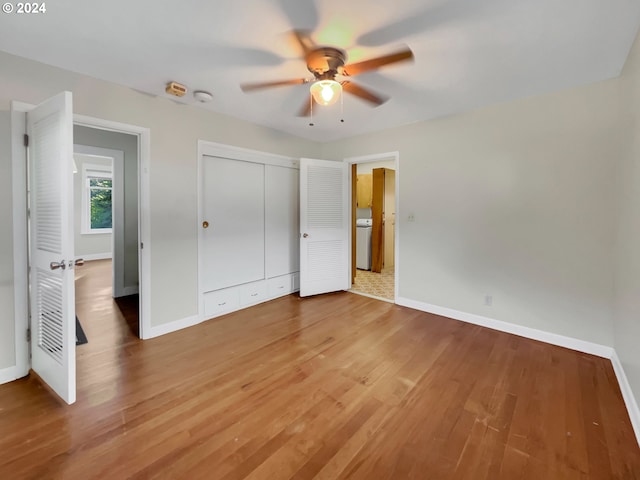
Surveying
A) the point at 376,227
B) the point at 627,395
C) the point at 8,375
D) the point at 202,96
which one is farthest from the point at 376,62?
the point at 376,227

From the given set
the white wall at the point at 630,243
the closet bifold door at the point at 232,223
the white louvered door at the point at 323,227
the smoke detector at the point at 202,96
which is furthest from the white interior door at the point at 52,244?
the white wall at the point at 630,243

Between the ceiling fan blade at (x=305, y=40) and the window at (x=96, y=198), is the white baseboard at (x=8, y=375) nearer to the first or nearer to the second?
the ceiling fan blade at (x=305, y=40)

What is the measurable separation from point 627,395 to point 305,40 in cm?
311

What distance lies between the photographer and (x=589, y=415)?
1744 mm

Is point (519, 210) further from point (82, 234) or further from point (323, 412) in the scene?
point (82, 234)

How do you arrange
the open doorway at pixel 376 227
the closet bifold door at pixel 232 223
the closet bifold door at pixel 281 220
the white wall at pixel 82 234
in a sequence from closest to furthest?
the closet bifold door at pixel 232 223 < the closet bifold door at pixel 281 220 < the open doorway at pixel 376 227 < the white wall at pixel 82 234

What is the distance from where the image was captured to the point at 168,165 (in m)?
2.87

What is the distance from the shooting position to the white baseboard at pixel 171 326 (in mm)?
2799

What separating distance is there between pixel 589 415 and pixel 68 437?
9.96 ft

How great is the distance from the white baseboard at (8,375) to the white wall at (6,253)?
0.08ft

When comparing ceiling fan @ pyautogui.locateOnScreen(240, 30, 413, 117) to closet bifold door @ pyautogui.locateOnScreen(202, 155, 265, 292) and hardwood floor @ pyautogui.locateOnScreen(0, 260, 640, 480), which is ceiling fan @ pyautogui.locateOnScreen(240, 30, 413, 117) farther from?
hardwood floor @ pyautogui.locateOnScreen(0, 260, 640, 480)

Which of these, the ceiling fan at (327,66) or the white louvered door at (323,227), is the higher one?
the ceiling fan at (327,66)

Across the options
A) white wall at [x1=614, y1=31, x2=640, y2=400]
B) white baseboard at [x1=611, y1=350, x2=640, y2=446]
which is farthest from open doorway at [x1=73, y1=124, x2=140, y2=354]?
white wall at [x1=614, y1=31, x2=640, y2=400]

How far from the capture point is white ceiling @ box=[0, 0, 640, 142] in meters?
1.58
